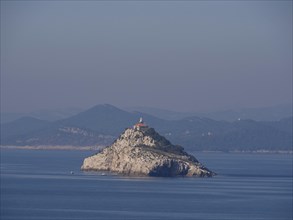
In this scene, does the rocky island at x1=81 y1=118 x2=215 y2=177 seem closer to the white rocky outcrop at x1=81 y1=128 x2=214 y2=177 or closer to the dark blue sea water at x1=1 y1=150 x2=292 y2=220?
the white rocky outcrop at x1=81 y1=128 x2=214 y2=177

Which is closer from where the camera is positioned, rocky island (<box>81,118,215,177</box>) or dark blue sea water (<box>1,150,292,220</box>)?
dark blue sea water (<box>1,150,292,220</box>)

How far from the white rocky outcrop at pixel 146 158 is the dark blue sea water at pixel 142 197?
3.89 metres

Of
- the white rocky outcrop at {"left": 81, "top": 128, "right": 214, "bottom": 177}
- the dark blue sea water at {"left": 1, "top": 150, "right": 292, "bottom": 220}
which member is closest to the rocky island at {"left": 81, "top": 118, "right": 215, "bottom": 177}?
the white rocky outcrop at {"left": 81, "top": 128, "right": 214, "bottom": 177}

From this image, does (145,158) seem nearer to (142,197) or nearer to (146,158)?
(146,158)

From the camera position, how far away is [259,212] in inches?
4313

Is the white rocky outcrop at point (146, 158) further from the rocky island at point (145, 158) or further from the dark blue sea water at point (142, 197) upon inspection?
the dark blue sea water at point (142, 197)

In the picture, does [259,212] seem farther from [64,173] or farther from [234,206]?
[64,173]

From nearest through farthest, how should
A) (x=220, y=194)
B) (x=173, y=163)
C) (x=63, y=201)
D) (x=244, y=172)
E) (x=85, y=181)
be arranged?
1. (x=63, y=201)
2. (x=220, y=194)
3. (x=85, y=181)
4. (x=173, y=163)
5. (x=244, y=172)

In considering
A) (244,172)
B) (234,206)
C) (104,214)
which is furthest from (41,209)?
(244,172)

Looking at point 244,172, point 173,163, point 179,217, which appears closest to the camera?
point 179,217

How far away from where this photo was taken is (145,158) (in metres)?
162

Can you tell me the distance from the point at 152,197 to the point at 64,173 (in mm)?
47466

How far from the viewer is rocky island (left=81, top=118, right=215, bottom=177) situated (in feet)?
536

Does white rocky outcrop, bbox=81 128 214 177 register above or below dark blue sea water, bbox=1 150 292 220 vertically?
above
